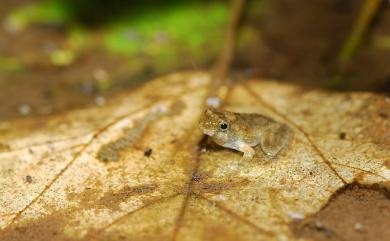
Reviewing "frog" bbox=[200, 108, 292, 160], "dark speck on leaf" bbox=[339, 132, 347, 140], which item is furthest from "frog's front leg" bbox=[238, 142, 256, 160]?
"dark speck on leaf" bbox=[339, 132, 347, 140]

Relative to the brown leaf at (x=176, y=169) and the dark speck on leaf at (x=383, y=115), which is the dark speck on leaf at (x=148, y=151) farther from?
the dark speck on leaf at (x=383, y=115)

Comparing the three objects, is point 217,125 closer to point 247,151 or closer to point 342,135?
point 247,151

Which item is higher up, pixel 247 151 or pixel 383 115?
pixel 383 115

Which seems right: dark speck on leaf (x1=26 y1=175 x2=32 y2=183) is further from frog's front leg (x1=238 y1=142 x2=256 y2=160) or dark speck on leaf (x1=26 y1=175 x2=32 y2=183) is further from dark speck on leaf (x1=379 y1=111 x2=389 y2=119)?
dark speck on leaf (x1=379 y1=111 x2=389 y2=119)

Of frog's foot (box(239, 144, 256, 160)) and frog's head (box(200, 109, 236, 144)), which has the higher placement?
frog's head (box(200, 109, 236, 144))

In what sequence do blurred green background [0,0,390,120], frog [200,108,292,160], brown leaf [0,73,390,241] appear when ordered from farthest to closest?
blurred green background [0,0,390,120], frog [200,108,292,160], brown leaf [0,73,390,241]

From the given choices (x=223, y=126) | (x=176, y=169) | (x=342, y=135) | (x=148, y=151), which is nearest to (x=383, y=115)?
(x=342, y=135)
